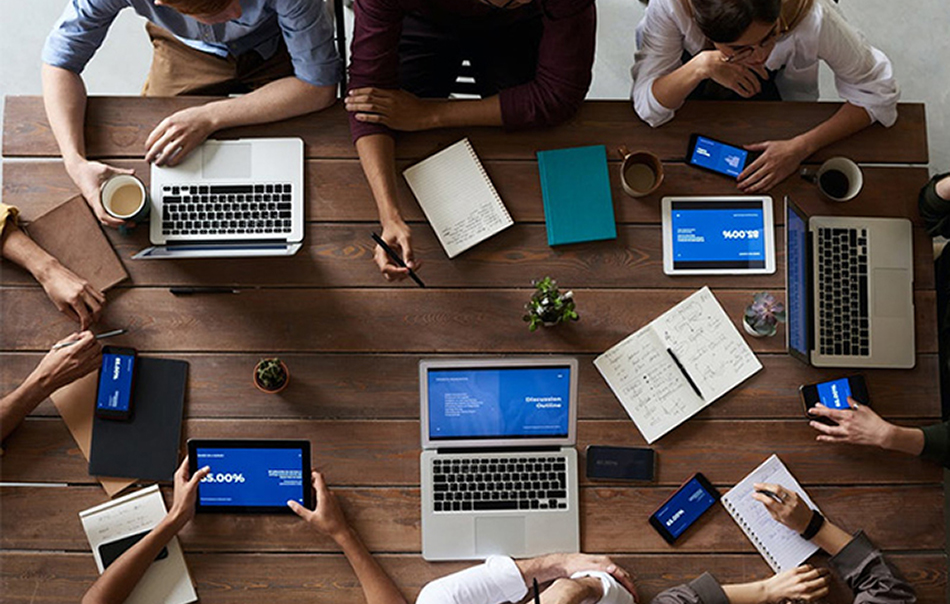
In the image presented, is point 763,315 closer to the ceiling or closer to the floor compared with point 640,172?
closer to the floor

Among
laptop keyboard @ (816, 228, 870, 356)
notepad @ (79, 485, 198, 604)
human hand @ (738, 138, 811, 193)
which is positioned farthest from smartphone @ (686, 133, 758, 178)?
notepad @ (79, 485, 198, 604)

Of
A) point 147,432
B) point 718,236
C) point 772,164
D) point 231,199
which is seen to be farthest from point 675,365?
point 147,432

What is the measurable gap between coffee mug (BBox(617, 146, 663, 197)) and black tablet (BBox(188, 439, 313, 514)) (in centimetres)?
107

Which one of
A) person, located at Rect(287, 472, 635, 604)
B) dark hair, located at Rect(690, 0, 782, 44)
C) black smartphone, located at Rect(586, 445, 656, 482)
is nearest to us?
dark hair, located at Rect(690, 0, 782, 44)

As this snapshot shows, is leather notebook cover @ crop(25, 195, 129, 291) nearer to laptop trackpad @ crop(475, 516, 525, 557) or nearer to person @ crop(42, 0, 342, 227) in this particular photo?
person @ crop(42, 0, 342, 227)

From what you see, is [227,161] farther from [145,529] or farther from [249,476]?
[145,529]

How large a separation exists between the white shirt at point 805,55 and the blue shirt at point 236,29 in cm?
79

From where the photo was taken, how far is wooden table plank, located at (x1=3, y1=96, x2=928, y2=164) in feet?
6.53

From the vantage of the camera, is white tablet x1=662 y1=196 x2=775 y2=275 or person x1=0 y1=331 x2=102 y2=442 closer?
person x1=0 y1=331 x2=102 y2=442

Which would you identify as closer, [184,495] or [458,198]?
[184,495]

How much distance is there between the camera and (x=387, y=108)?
76.2 inches

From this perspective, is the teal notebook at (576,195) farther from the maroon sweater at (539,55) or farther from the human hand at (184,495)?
the human hand at (184,495)

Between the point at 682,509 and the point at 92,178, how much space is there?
167 centimetres

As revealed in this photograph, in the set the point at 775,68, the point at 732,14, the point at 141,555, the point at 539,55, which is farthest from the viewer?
the point at 775,68
